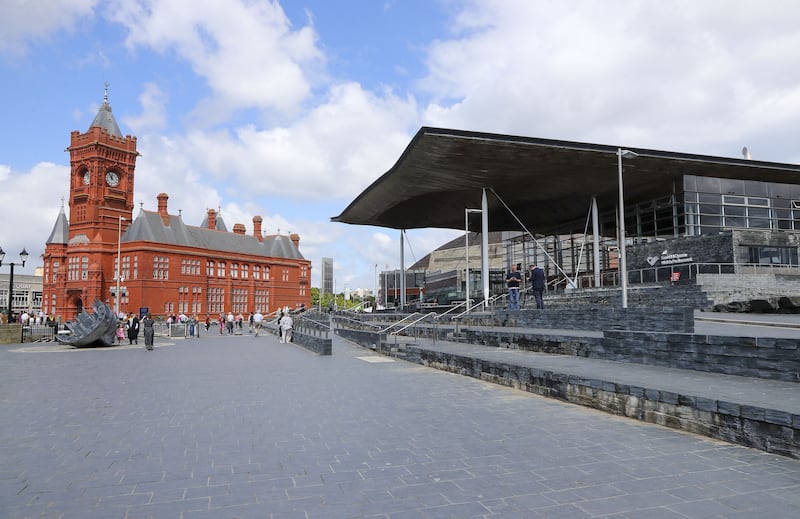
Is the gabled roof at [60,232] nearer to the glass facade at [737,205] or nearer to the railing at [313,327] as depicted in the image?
the railing at [313,327]

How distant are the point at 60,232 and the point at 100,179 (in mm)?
11588

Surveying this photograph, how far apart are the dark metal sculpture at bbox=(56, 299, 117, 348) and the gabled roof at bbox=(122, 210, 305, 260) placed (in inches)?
1940

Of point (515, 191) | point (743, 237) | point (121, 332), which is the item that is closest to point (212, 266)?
point (121, 332)

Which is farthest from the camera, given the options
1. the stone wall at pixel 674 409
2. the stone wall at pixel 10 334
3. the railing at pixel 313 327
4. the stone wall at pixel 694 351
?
the stone wall at pixel 10 334

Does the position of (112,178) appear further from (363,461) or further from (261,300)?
(363,461)

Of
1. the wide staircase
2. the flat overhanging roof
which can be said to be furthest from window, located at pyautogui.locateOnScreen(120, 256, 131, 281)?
the wide staircase

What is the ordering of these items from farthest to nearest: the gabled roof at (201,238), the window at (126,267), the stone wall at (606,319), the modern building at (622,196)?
1. the gabled roof at (201,238)
2. the window at (126,267)
3. the modern building at (622,196)
4. the stone wall at (606,319)

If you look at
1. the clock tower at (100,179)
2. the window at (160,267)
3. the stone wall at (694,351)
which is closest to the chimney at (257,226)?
the clock tower at (100,179)

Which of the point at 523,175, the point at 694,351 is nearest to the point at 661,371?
the point at 694,351

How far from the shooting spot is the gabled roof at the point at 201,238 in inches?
2933

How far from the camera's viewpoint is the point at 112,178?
76.7 meters

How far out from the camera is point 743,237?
88.5 ft

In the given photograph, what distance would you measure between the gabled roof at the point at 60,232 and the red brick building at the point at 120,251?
0.48 ft

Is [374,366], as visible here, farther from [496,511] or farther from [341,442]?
[496,511]
